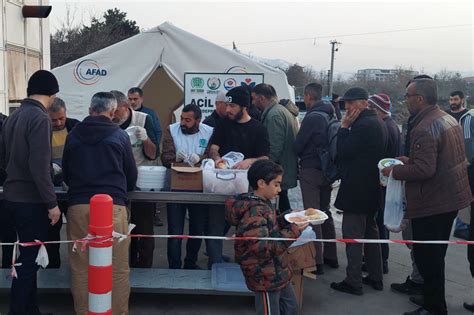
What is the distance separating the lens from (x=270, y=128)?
5.58 meters

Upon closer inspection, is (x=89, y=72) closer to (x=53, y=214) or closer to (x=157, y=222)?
(x=157, y=222)

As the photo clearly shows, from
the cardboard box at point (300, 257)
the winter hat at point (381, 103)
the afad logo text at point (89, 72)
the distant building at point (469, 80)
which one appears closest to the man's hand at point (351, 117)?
the winter hat at point (381, 103)

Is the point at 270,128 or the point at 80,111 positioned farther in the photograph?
the point at 80,111

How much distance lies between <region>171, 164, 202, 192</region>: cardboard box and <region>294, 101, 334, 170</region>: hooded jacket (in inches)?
59.6

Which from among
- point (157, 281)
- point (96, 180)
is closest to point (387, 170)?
point (157, 281)

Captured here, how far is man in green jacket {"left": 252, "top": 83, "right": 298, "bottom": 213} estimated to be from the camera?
5.58 m

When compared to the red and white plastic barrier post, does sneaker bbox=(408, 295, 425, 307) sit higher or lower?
lower

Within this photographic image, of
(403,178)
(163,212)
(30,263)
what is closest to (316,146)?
(403,178)

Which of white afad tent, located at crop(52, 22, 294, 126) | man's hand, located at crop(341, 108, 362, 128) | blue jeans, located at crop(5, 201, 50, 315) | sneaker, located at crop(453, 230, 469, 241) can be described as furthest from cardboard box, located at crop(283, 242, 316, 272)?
white afad tent, located at crop(52, 22, 294, 126)

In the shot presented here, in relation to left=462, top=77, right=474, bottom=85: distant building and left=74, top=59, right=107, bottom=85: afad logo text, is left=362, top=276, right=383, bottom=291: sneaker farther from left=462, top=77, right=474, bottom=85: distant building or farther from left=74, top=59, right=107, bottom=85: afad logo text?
left=462, top=77, right=474, bottom=85: distant building

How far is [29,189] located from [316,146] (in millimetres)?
2966

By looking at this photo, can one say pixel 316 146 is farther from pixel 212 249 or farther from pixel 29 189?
pixel 29 189

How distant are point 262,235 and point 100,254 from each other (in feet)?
3.29

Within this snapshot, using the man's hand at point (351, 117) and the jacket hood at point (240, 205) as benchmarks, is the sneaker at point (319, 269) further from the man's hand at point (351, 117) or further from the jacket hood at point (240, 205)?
the jacket hood at point (240, 205)
